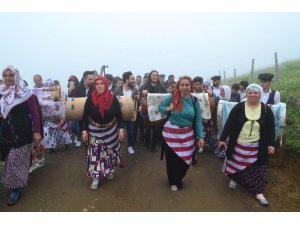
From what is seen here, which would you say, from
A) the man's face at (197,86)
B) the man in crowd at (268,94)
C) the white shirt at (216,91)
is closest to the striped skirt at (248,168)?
the man in crowd at (268,94)

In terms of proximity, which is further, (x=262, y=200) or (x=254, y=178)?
(x=254, y=178)

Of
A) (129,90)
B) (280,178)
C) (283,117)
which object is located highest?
(129,90)

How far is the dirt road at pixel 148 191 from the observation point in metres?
4.12

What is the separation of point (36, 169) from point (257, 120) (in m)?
4.10

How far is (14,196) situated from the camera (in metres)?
4.25

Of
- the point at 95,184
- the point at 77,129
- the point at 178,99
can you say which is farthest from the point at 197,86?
the point at 77,129

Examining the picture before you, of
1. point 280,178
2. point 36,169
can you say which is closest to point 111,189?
point 36,169

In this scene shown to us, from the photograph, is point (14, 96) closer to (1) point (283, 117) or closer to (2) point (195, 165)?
(2) point (195, 165)

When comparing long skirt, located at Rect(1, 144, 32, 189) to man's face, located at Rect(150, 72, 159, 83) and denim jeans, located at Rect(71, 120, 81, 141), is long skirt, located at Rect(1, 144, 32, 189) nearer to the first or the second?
denim jeans, located at Rect(71, 120, 81, 141)

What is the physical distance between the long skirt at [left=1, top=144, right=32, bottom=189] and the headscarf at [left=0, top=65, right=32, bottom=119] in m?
0.56

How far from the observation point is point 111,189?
15.4 ft

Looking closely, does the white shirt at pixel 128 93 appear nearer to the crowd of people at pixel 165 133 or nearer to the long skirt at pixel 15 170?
the crowd of people at pixel 165 133

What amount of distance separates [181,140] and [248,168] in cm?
109

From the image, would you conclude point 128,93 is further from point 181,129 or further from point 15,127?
point 15,127
